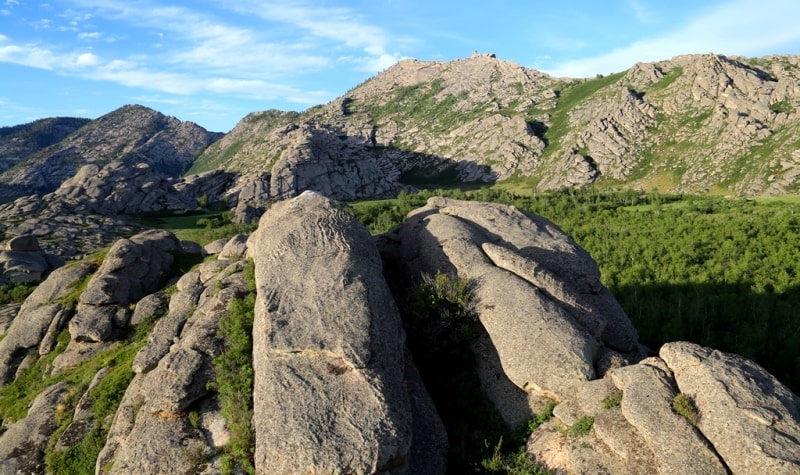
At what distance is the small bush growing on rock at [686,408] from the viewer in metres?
15.3

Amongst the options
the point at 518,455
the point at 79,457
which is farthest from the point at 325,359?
the point at 79,457

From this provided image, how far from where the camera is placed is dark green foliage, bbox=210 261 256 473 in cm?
1611

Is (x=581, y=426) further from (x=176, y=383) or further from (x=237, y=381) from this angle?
(x=176, y=383)

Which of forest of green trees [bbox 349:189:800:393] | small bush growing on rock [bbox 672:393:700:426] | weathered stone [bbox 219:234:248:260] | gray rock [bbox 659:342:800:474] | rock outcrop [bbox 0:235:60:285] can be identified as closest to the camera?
gray rock [bbox 659:342:800:474]

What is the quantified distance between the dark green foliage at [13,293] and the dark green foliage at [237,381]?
43.9m

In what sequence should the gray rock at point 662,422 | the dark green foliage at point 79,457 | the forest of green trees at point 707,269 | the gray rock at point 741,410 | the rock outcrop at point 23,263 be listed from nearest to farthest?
1. the gray rock at point 741,410
2. the gray rock at point 662,422
3. the dark green foliage at point 79,457
4. the forest of green trees at point 707,269
5. the rock outcrop at point 23,263

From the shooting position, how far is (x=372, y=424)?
50.1 feet

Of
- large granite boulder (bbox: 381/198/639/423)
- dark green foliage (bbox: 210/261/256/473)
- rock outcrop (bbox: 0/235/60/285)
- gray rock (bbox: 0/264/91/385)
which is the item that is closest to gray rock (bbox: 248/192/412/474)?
dark green foliage (bbox: 210/261/256/473)

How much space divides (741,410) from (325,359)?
1437 centimetres

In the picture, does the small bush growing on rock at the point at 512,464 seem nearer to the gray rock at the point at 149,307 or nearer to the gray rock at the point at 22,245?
the gray rock at the point at 149,307

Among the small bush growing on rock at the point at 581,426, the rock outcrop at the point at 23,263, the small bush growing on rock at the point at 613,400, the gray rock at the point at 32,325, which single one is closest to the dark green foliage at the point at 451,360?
the small bush growing on rock at the point at 581,426

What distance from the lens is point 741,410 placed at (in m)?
14.8

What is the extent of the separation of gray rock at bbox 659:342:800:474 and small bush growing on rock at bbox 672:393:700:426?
0.15 m

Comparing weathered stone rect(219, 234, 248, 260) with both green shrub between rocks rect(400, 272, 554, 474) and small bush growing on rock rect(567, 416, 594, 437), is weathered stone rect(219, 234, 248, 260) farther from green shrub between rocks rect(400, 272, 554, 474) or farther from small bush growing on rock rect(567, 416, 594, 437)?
small bush growing on rock rect(567, 416, 594, 437)
